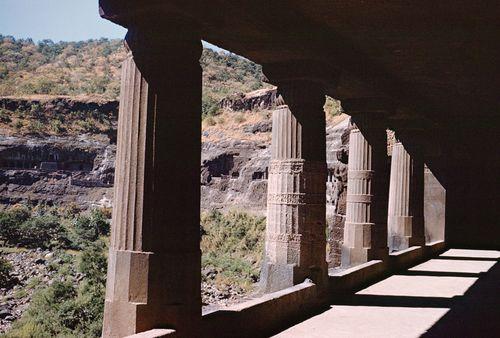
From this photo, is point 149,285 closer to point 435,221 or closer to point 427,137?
point 427,137

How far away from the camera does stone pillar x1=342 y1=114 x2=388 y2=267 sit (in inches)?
425

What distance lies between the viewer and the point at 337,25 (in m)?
7.28

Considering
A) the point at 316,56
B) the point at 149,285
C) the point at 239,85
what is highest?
the point at 239,85

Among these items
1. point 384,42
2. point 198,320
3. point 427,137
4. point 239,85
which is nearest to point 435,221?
point 427,137

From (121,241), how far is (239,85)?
78412 millimetres

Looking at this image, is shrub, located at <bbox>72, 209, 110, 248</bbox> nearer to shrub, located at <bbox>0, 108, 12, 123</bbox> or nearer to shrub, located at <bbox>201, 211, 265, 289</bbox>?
shrub, located at <bbox>201, 211, 265, 289</bbox>

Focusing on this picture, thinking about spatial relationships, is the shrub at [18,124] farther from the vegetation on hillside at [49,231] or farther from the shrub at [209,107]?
the shrub at [209,107]

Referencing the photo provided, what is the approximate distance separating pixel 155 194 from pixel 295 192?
3.26 m

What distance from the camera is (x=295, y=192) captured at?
7742 millimetres

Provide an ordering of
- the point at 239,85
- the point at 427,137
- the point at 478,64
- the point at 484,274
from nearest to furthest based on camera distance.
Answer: the point at 478,64
the point at 484,274
the point at 427,137
the point at 239,85

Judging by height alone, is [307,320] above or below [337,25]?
below

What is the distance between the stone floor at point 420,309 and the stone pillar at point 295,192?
0.76m

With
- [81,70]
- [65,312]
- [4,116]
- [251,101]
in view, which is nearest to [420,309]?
[65,312]

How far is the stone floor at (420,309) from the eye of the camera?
634 centimetres
